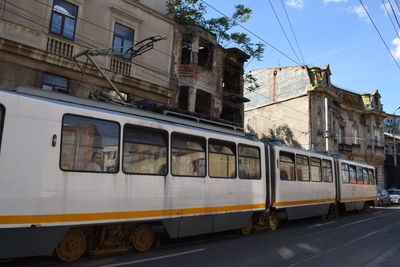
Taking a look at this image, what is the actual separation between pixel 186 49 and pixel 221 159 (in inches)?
480

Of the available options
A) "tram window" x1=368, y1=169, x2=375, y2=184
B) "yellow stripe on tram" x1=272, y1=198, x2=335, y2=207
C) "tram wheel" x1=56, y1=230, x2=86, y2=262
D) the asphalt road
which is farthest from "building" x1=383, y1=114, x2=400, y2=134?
"tram wheel" x1=56, y1=230, x2=86, y2=262

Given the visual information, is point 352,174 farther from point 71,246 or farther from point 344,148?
point 344,148

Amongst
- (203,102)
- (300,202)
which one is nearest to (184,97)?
(203,102)

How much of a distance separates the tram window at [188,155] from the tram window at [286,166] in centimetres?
377

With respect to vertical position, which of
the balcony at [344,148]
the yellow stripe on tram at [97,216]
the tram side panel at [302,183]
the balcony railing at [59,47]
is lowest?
the yellow stripe on tram at [97,216]

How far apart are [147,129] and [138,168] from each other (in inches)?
32.6

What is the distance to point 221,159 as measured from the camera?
820cm

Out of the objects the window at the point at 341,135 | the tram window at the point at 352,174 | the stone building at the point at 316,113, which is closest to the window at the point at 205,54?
the tram window at the point at 352,174

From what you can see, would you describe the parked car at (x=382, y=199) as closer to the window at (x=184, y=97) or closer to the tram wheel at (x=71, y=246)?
the window at (x=184, y=97)

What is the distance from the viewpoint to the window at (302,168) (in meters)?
11.4

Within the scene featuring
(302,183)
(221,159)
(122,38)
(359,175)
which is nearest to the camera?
(221,159)

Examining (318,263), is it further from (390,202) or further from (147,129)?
(390,202)

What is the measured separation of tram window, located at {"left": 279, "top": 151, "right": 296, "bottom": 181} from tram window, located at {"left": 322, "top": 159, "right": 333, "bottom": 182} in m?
2.77

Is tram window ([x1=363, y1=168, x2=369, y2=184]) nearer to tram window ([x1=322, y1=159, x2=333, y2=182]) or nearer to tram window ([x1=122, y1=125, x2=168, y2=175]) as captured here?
tram window ([x1=322, y1=159, x2=333, y2=182])
